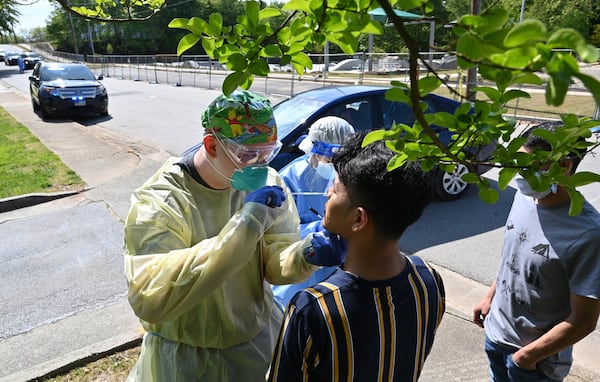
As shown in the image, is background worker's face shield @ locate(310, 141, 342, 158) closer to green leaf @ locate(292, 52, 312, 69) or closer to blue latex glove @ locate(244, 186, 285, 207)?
blue latex glove @ locate(244, 186, 285, 207)

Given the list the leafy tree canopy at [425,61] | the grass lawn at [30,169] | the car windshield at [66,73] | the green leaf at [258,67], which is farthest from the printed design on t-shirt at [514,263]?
the car windshield at [66,73]

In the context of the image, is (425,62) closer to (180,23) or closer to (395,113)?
(180,23)

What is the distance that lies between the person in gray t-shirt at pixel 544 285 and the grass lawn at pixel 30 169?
660 centimetres

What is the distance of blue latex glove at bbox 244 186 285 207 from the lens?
1.69 metres

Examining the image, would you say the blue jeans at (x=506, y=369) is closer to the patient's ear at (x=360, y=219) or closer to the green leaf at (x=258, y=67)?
the patient's ear at (x=360, y=219)

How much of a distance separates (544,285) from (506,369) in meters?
0.55

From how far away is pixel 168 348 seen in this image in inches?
69.4

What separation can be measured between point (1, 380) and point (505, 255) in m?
3.21

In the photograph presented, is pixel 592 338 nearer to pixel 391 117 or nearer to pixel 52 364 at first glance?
pixel 391 117

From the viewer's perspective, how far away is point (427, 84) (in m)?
0.79

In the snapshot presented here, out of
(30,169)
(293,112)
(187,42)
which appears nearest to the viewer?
(187,42)

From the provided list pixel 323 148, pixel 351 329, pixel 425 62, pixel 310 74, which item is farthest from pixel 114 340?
→ pixel 310 74

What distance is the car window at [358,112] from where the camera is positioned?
550cm

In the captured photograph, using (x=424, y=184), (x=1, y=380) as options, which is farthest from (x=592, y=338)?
(x=1, y=380)
